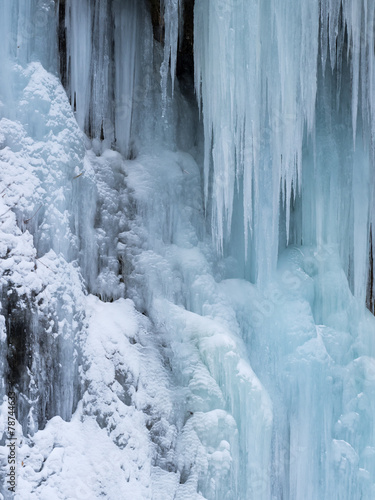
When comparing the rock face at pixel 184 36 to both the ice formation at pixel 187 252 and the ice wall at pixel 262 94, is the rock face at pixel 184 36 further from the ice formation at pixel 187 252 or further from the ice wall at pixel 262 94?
the ice wall at pixel 262 94

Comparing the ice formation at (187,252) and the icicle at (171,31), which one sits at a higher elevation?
the icicle at (171,31)

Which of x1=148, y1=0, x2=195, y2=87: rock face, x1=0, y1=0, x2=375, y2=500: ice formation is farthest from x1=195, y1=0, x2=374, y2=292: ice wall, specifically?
x1=148, y1=0, x2=195, y2=87: rock face

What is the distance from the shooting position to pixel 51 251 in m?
4.04

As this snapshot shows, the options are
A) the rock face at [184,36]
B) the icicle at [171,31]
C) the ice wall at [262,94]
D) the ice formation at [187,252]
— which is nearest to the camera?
the ice formation at [187,252]

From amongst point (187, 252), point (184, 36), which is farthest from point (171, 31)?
point (187, 252)

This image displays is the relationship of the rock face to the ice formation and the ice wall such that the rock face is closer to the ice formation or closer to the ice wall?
the ice formation

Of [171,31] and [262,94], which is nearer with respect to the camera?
[171,31]

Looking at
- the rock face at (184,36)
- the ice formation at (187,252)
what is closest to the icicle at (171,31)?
the ice formation at (187,252)

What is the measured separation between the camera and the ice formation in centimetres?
393

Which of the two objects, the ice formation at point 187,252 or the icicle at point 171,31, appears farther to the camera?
the icicle at point 171,31

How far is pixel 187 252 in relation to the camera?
193 inches

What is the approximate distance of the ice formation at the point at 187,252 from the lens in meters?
3.93

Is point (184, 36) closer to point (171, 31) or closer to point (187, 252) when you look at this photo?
point (171, 31)

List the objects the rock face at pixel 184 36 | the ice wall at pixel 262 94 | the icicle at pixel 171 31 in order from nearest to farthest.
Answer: the icicle at pixel 171 31
the ice wall at pixel 262 94
the rock face at pixel 184 36
